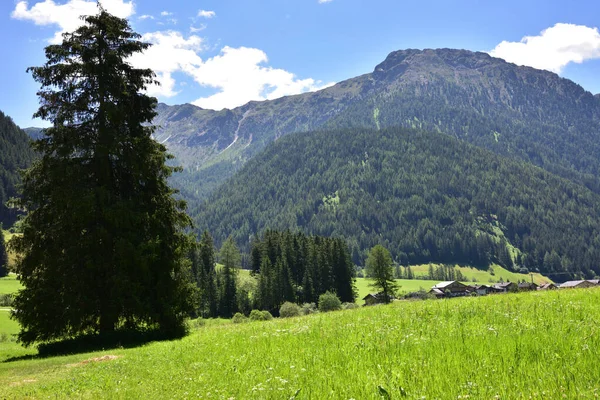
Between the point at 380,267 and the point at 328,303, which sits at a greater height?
the point at 380,267

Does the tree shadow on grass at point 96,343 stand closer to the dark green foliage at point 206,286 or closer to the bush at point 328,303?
the bush at point 328,303

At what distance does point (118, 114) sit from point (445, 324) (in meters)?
23.5

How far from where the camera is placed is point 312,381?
7094 millimetres

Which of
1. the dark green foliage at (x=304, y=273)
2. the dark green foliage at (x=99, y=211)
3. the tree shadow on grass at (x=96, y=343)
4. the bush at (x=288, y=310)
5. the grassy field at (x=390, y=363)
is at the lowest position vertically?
the bush at (x=288, y=310)

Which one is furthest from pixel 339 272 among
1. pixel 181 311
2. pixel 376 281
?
pixel 181 311

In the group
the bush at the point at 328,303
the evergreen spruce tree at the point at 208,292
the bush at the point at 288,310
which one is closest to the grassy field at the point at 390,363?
the bush at the point at 288,310

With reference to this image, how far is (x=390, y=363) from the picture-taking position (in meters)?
7.39

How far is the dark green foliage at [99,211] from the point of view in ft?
75.6

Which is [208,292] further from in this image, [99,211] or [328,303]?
[99,211]

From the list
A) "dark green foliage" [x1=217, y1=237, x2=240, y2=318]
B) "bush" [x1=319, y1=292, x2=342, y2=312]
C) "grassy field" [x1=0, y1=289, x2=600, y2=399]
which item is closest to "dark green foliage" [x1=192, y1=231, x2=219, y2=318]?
"dark green foliage" [x1=217, y1=237, x2=240, y2=318]

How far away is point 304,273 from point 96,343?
7627 centimetres

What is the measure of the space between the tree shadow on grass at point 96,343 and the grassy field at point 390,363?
7754 millimetres

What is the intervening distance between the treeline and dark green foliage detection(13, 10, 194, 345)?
68.9 m

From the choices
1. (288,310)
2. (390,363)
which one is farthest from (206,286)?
(390,363)
